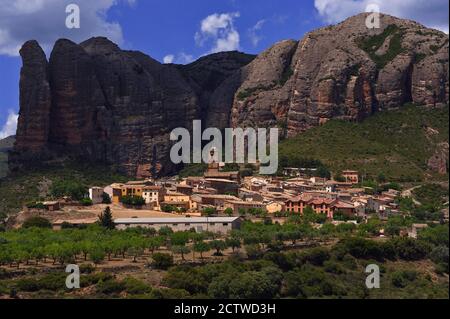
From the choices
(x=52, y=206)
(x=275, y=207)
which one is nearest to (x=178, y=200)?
(x=275, y=207)

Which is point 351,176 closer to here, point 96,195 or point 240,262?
point 96,195

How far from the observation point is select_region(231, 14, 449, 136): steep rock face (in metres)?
114

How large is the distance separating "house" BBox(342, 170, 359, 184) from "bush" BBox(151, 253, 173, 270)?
4535 cm

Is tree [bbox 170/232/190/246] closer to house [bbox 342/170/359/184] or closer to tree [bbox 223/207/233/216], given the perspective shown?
tree [bbox 223/207/233/216]

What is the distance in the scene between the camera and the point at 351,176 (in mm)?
93125

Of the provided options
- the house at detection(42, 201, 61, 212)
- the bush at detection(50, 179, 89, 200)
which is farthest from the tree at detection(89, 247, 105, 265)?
the bush at detection(50, 179, 89, 200)

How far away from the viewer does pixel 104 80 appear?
386 feet

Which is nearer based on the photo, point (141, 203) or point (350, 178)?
point (141, 203)

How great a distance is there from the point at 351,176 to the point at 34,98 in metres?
46.3

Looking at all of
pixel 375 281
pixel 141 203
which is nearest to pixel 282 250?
pixel 375 281

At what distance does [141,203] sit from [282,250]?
26.5 metres

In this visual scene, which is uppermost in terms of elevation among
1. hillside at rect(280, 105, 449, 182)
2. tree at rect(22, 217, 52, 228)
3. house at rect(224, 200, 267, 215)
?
hillside at rect(280, 105, 449, 182)

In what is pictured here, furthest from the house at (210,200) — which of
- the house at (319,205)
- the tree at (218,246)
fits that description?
the tree at (218,246)
